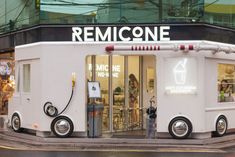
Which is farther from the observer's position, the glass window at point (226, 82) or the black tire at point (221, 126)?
the glass window at point (226, 82)

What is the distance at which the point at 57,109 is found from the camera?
15977 millimetres

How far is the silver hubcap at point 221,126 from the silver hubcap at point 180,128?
1.40 m

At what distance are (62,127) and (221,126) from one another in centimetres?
522

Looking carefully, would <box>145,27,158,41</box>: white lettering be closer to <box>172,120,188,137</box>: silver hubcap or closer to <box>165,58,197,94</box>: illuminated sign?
<box>165,58,197,94</box>: illuminated sign

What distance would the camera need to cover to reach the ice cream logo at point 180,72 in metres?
15.8

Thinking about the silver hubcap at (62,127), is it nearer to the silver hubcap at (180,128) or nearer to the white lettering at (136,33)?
the silver hubcap at (180,128)

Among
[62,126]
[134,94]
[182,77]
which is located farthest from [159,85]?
[62,126]

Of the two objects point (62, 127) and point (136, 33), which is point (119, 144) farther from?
point (136, 33)

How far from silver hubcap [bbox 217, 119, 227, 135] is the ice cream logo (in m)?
1.92

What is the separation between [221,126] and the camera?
1636 centimetres

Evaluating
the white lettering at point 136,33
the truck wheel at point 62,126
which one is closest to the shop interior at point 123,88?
the truck wheel at point 62,126

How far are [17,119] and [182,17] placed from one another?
22.1 feet

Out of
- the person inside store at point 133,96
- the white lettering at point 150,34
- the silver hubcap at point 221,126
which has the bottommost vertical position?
the silver hubcap at point 221,126

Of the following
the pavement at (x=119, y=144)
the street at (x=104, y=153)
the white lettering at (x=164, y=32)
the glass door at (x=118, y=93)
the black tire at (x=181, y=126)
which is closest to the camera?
the street at (x=104, y=153)
